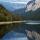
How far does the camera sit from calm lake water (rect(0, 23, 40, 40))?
1.28 metres

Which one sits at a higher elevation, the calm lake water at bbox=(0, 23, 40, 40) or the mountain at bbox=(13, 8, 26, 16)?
the mountain at bbox=(13, 8, 26, 16)

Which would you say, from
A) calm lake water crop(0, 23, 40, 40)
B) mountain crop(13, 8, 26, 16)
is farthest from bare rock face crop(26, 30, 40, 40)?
mountain crop(13, 8, 26, 16)

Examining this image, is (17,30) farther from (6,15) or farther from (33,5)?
(33,5)

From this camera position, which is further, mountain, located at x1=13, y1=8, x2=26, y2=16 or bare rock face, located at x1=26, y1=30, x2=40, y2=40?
mountain, located at x1=13, y1=8, x2=26, y2=16

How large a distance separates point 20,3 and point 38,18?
32 centimetres

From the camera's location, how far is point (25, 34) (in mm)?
1309

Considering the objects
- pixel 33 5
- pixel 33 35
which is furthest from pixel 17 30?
pixel 33 5

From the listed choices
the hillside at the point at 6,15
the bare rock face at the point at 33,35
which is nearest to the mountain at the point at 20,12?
the hillside at the point at 6,15

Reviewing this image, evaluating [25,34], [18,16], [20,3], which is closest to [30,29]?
[25,34]

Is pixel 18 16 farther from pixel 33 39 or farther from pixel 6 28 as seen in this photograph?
pixel 33 39

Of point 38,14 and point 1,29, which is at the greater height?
point 38,14

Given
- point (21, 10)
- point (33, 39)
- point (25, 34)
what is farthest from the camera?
point (21, 10)

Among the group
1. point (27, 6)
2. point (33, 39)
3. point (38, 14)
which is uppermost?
point (27, 6)

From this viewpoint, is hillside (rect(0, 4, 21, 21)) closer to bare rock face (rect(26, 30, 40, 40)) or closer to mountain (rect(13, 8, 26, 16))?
mountain (rect(13, 8, 26, 16))
